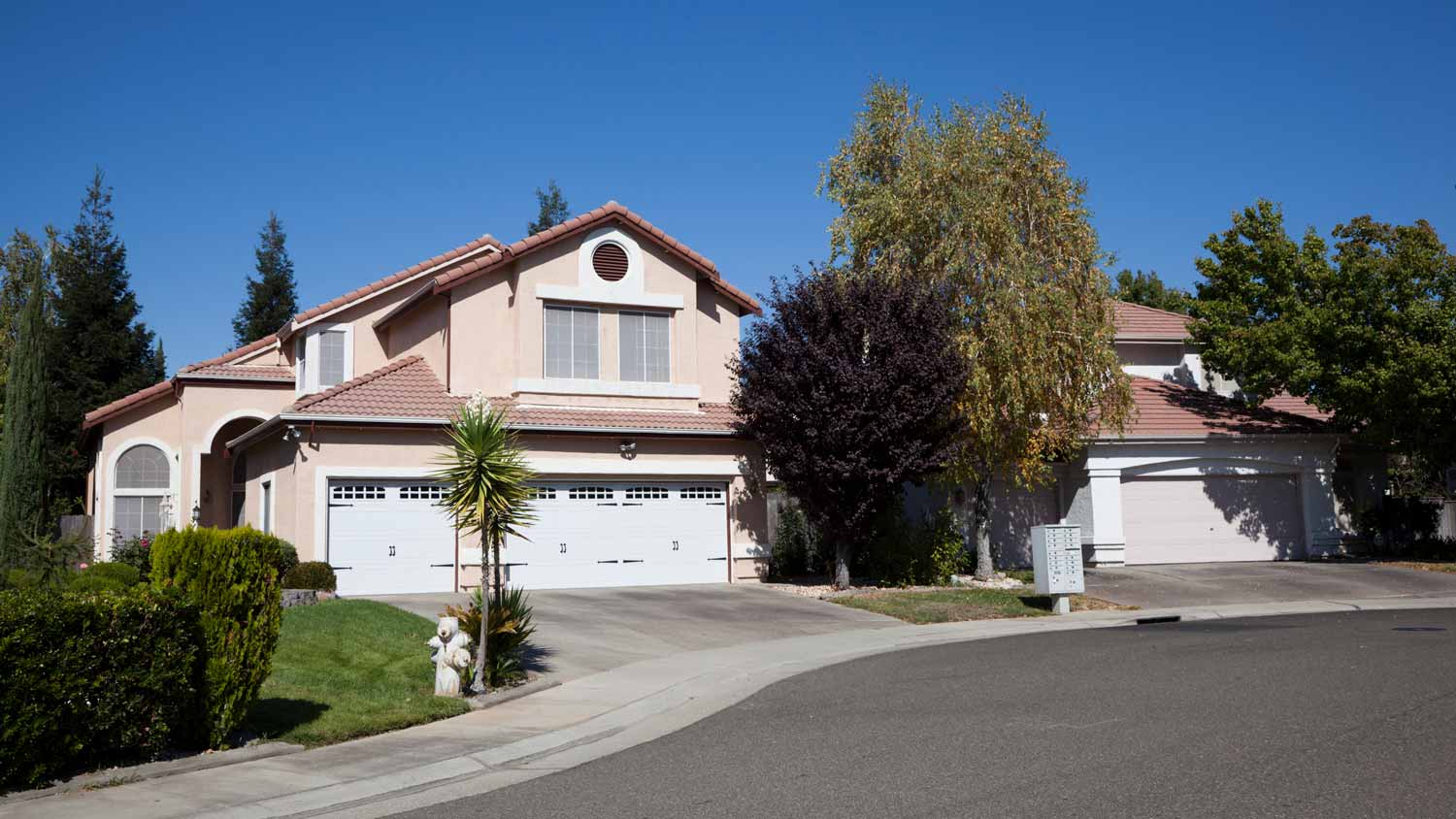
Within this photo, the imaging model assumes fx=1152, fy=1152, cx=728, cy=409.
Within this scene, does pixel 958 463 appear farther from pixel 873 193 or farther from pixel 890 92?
pixel 890 92

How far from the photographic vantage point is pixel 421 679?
13.2m

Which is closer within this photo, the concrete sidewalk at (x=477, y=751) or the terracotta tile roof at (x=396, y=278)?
the concrete sidewalk at (x=477, y=751)

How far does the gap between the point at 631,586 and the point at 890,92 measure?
41.1ft

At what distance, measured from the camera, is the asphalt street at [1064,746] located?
743 cm

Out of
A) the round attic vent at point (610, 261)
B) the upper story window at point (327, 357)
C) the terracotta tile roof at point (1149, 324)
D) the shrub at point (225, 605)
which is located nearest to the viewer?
the shrub at point (225, 605)

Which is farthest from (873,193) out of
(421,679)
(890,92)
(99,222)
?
(99,222)

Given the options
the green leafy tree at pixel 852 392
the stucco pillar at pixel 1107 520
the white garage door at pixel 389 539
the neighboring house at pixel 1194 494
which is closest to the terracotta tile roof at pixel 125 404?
the white garage door at pixel 389 539

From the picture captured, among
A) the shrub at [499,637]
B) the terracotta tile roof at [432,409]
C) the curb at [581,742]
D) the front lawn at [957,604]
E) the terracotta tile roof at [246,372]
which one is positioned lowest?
the curb at [581,742]

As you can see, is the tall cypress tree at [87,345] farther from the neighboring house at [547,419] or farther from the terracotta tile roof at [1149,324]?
the terracotta tile roof at [1149,324]

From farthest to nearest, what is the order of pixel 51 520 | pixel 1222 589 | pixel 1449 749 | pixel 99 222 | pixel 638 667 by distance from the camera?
pixel 99 222 < pixel 51 520 < pixel 1222 589 < pixel 638 667 < pixel 1449 749

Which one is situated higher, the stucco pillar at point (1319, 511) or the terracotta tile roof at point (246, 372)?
the terracotta tile roof at point (246, 372)

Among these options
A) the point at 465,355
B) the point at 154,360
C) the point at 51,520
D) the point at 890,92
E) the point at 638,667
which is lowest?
the point at 638,667

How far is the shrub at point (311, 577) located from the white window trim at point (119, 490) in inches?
423

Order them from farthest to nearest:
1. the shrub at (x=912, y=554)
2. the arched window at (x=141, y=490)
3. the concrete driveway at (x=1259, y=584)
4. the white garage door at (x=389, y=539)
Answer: the arched window at (x=141, y=490) → the shrub at (x=912, y=554) → the concrete driveway at (x=1259, y=584) → the white garage door at (x=389, y=539)
